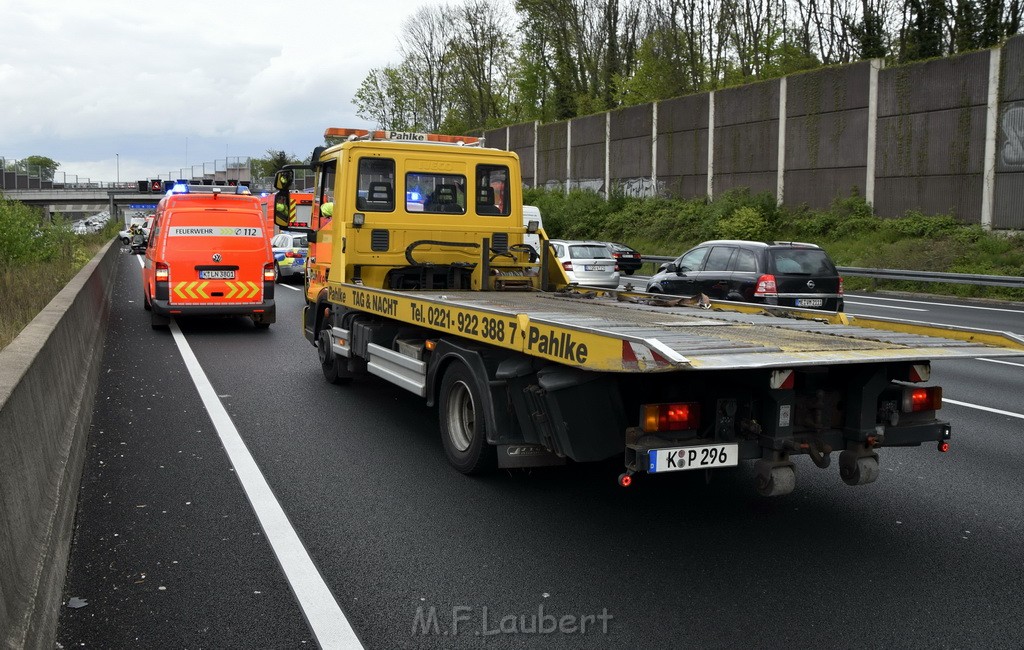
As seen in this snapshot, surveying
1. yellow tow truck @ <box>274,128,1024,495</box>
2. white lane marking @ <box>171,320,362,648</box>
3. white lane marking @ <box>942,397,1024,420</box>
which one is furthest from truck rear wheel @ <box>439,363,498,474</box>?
white lane marking @ <box>942,397,1024,420</box>

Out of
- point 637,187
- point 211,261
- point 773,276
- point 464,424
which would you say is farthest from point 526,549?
point 637,187

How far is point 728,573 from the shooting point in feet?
16.7

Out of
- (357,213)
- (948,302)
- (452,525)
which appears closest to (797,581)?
(452,525)

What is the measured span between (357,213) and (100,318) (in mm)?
6930

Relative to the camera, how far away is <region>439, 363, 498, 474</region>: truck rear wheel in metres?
6.63

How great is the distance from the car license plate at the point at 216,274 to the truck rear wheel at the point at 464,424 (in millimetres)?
9674

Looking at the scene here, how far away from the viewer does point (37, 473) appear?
16.7 feet

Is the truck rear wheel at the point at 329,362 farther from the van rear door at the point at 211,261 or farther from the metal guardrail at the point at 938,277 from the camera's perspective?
the metal guardrail at the point at 938,277

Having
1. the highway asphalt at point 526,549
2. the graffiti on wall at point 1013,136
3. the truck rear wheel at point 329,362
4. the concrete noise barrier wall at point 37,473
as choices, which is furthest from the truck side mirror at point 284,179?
the graffiti on wall at point 1013,136

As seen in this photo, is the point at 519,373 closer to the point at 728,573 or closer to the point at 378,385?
the point at 728,573

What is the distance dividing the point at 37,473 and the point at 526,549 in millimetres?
2543

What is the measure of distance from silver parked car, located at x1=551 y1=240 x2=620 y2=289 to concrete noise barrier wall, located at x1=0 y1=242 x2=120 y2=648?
1630 centimetres

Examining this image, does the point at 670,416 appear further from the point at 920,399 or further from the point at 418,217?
the point at 418,217

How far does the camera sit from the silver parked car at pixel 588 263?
24078mm
